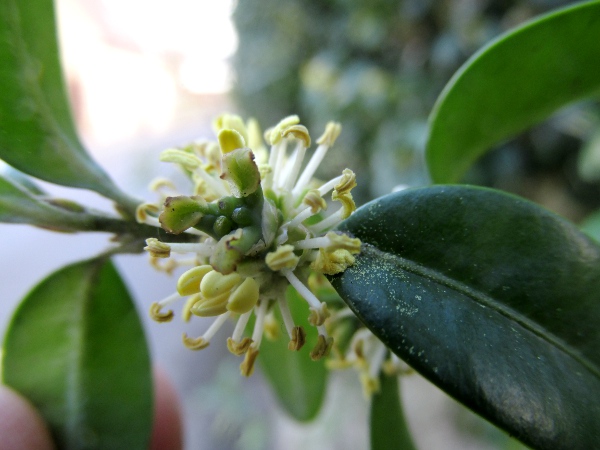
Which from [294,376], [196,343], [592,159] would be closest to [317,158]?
[196,343]

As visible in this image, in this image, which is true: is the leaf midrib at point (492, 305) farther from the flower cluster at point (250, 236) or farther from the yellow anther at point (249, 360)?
the yellow anther at point (249, 360)

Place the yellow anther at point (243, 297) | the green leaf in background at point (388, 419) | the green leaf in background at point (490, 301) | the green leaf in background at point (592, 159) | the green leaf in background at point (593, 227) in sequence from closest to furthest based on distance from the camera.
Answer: the green leaf in background at point (490, 301) < the yellow anther at point (243, 297) < the green leaf in background at point (388, 419) < the green leaf in background at point (593, 227) < the green leaf in background at point (592, 159)

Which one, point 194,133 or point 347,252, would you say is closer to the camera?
point 347,252

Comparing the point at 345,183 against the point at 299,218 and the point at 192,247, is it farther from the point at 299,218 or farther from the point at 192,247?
the point at 192,247

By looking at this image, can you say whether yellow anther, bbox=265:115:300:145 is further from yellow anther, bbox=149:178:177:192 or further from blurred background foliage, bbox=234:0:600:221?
blurred background foliage, bbox=234:0:600:221

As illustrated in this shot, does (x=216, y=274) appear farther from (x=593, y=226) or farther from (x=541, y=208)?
(x=593, y=226)

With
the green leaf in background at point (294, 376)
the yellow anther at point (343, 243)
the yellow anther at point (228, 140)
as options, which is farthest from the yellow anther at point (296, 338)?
the green leaf in background at point (294, 376)

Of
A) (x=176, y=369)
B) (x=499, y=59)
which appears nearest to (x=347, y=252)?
(x=499, y=59)

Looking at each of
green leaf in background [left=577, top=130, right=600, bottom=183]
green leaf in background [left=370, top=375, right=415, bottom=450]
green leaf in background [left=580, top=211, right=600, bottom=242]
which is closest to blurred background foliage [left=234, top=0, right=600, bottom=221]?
green leaf in background [left=577, top=130, right=600, bottom=183]
